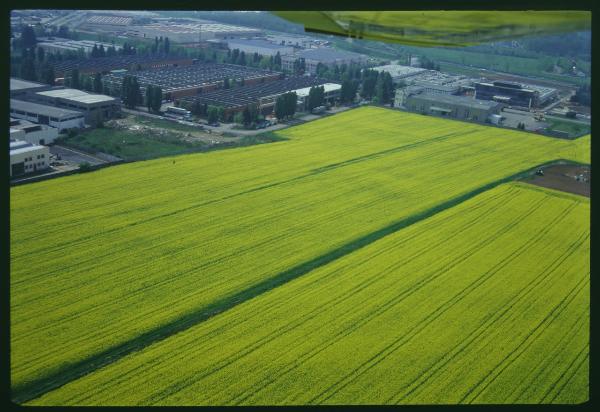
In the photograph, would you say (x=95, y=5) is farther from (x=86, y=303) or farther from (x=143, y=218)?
(x=143, y=218)

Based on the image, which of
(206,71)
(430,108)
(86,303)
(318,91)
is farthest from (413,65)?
(86,303)

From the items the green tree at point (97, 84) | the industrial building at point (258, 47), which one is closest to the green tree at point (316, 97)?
the industrial building at point (258, 47)

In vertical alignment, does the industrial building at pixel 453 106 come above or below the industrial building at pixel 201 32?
below

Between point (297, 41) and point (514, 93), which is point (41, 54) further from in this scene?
point (514, 93)

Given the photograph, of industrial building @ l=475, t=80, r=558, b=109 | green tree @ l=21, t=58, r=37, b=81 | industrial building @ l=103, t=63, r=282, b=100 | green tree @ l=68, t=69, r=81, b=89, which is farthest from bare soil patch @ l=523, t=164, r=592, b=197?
green tree @ l=21, t=58, r=37, b=81

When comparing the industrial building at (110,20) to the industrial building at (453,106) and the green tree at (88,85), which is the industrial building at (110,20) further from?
the industrial building at (453,106)

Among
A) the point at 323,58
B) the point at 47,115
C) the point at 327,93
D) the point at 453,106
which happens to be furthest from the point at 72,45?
the point at 453,106

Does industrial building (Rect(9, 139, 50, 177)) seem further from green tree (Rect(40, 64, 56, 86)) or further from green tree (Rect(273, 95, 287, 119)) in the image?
green tree (Rect(273, 95, 287, 119))
